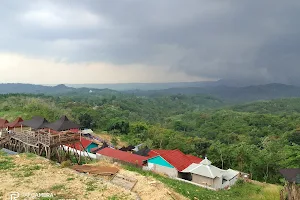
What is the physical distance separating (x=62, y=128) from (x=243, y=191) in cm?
1693

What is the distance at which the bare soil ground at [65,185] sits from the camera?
1298cm

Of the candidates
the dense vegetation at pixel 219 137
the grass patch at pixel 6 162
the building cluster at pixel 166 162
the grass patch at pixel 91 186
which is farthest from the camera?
the dense vegetation at pixel 219 137

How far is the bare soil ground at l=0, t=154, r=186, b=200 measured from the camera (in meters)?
13.0

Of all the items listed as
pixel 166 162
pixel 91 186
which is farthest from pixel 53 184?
pixel 166 162

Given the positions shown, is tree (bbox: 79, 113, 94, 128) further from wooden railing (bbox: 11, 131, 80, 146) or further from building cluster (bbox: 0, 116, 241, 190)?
wooden railing (bbox: 11, 131, 80, 146)

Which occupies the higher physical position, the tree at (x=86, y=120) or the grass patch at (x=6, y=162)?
the grass patch at (x=6, y=162)

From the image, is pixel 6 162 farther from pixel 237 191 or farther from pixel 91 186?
pixel 237 191

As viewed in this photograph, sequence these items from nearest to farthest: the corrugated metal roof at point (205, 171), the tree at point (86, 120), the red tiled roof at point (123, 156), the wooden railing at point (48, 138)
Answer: the wooden railing at point (48, 138), the corrugated metal roof at point (205, 171), the red tiled roof at point (123, 156), the tree at point (86, 120)

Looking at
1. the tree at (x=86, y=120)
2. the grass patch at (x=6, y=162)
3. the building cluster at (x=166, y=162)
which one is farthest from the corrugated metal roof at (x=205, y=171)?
the tree at (x=86, y=120)

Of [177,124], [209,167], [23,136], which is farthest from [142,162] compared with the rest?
[177,124]

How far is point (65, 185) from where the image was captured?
46.8 feet

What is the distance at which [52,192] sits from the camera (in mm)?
13227

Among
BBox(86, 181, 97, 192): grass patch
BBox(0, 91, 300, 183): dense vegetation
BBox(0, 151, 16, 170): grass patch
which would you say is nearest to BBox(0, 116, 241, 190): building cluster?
BBox(0, 151, 16, 170): grass patch

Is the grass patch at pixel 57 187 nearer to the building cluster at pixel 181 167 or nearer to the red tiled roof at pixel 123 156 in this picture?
the building cluster at pixel 181 167
